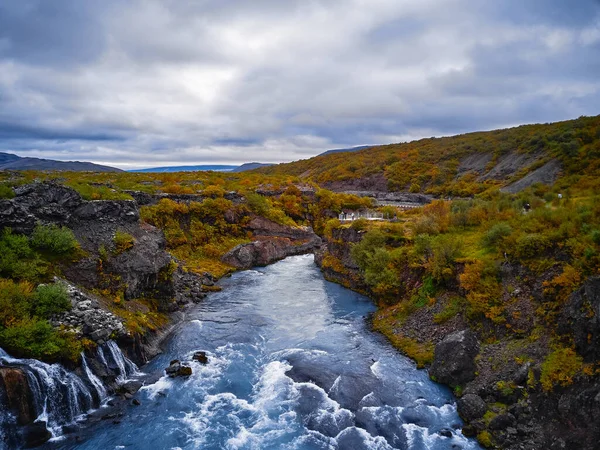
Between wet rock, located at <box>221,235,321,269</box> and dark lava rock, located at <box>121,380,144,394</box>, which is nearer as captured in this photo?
dark lava rock, located at <box>121,380,144,394</box>

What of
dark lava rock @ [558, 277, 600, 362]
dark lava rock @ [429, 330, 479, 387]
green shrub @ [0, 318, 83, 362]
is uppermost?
dark lava rock @ [558, 277, 600, 362]

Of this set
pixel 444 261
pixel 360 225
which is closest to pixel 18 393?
pixel 444 261

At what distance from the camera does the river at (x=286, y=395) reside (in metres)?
19.1

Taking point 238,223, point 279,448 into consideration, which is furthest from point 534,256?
point 238,223

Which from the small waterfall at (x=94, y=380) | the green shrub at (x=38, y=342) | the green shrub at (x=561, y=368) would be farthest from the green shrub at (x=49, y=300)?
the green shrub at (x=561, y=368)

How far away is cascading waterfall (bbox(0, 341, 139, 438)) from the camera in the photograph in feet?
61.6

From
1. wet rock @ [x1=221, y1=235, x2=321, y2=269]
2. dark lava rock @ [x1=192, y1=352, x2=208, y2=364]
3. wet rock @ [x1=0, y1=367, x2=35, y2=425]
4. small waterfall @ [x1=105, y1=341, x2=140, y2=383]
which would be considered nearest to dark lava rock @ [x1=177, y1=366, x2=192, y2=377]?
dark lava rock @ [x1=192, y1=352, x2=208, y2=364]

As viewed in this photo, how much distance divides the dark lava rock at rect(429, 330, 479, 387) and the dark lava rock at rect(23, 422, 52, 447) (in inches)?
824

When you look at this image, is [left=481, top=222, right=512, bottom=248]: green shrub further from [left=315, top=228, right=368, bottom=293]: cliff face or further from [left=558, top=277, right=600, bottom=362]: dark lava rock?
[left=315, top=228, right=368, bottom=293]: cliff face

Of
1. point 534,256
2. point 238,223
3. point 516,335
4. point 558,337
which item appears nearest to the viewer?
point 558,337

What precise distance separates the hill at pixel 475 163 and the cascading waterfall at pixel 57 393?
5635 cm

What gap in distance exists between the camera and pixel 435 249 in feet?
108

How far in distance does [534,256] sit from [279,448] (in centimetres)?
2009

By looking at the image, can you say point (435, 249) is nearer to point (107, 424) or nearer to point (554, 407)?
point (554, 407)
